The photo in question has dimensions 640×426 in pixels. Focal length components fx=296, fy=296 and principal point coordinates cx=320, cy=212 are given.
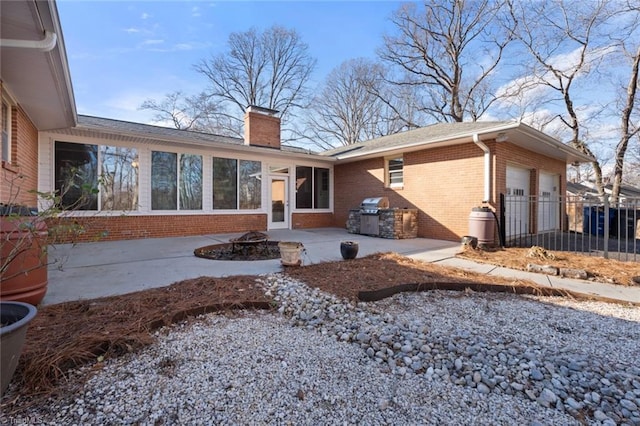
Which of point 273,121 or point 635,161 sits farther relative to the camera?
point 635,161

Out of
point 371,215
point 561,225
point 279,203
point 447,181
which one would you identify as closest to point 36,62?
point 279,203

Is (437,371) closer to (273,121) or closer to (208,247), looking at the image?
(208,247)

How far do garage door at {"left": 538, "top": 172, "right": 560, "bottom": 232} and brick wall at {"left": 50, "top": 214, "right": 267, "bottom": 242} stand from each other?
974 cm

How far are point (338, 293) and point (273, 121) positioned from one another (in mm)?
9611

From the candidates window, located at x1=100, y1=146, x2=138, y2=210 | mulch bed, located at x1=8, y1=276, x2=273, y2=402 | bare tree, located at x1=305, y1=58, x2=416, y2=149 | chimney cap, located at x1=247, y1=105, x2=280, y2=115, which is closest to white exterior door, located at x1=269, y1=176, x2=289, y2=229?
chimney cap, located at x1=247, y1=105, x2=280, y2=115

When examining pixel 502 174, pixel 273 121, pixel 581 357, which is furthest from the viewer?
pixel 273 121

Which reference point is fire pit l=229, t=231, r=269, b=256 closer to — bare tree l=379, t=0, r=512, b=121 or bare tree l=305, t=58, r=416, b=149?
bare tree l=305, t=58, r=416, b=149

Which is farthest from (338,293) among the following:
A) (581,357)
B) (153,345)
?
(581,357)

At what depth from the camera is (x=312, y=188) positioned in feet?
39.2

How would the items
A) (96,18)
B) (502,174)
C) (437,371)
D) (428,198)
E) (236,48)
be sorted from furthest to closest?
(236,48) < (428,198) < (502,174) < (96,18) < (437,371)

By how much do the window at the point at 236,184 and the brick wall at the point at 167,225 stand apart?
43 cm

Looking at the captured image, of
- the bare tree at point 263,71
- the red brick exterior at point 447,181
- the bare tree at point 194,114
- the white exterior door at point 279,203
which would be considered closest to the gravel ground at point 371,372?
the red brick exterior at point 447,181

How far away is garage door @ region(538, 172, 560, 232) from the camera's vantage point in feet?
34.1

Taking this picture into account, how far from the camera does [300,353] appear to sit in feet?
7.87
